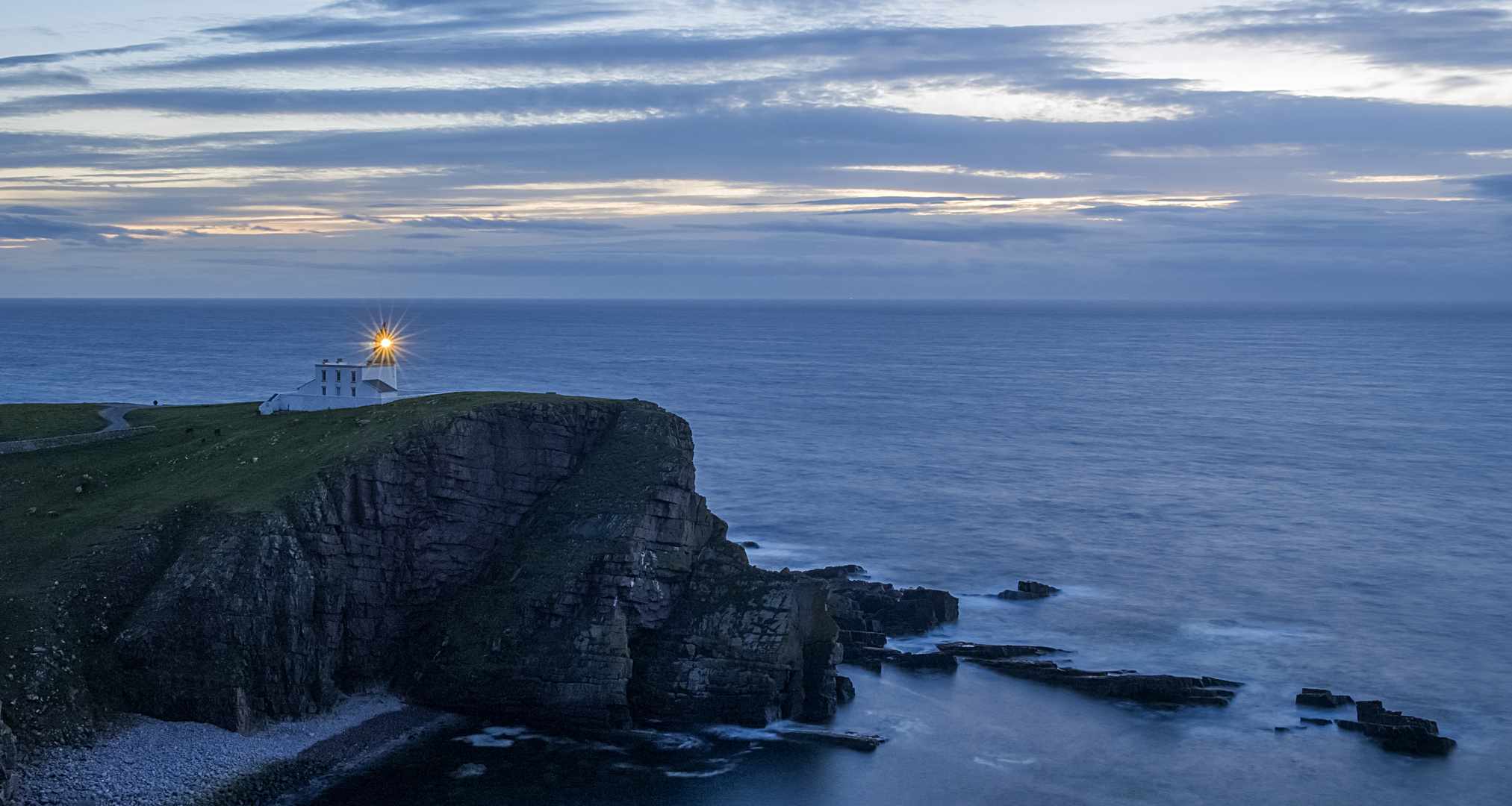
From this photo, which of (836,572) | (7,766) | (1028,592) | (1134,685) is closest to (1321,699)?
(1134,685)

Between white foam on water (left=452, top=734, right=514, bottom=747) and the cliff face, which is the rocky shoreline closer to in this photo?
the cliff face

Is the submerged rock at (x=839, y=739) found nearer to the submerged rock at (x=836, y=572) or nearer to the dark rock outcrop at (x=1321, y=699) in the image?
the dark rock outcrop at (x=1321, y=699)

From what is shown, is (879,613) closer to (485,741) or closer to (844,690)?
(844,690)

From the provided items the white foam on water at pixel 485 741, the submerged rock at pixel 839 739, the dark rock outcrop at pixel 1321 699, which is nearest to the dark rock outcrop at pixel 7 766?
the white foam on water at pixel 485 741

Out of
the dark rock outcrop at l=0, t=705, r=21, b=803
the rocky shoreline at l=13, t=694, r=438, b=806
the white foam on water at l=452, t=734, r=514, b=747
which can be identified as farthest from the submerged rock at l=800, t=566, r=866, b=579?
the dark rock outcrop at l=0, t=705, r=21, b=803

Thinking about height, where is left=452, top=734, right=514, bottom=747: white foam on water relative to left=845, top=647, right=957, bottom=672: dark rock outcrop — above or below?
below

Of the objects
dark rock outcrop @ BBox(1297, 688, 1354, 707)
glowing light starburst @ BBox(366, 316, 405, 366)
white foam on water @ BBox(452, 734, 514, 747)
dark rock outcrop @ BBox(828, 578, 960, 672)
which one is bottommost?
white foam on water @ BBox(452, 734, 514, 747)
